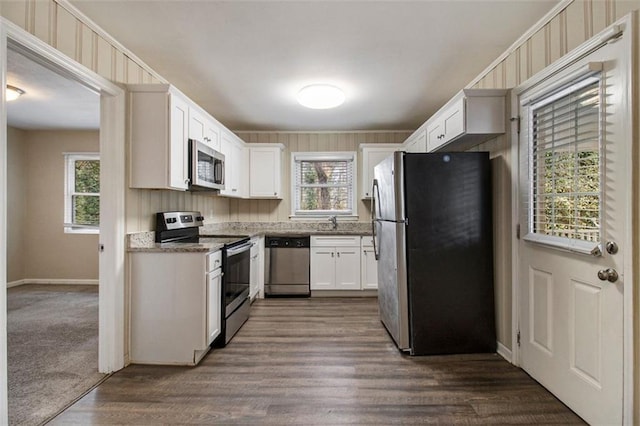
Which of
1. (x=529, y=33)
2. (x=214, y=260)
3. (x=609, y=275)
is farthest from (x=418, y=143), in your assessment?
(x=214, y=260)

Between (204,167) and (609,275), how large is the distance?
302cm

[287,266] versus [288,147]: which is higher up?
[288,147]

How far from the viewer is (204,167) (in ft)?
10.1

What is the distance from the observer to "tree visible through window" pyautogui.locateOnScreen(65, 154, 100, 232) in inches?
202

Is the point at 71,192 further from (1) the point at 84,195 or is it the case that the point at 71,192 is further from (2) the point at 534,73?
(2) the point at 534,73

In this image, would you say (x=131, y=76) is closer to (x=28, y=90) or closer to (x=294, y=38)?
(x=294, y=38)

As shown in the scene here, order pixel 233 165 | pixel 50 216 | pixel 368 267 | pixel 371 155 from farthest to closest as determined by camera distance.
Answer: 1. pixel 50 216
2. pixel 371 155
3. pixel 368 267
4. pixel 233 165

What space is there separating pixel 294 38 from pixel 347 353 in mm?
2478

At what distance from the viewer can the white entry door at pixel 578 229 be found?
5.19 feet

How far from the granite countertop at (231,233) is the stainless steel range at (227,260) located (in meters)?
0.06

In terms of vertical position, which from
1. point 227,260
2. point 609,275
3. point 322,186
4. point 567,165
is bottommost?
point 227,260

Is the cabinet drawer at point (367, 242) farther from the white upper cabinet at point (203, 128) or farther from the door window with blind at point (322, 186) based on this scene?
the white upper cabinet at point (203, 128)

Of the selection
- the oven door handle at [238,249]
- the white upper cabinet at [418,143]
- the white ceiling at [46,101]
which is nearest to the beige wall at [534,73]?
the white upper cabinet at [418,143]

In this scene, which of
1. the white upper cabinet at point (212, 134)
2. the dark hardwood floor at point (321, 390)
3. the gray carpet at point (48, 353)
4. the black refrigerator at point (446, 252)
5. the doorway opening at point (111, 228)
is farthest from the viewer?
the white upper cabinet at point (212, 134)
